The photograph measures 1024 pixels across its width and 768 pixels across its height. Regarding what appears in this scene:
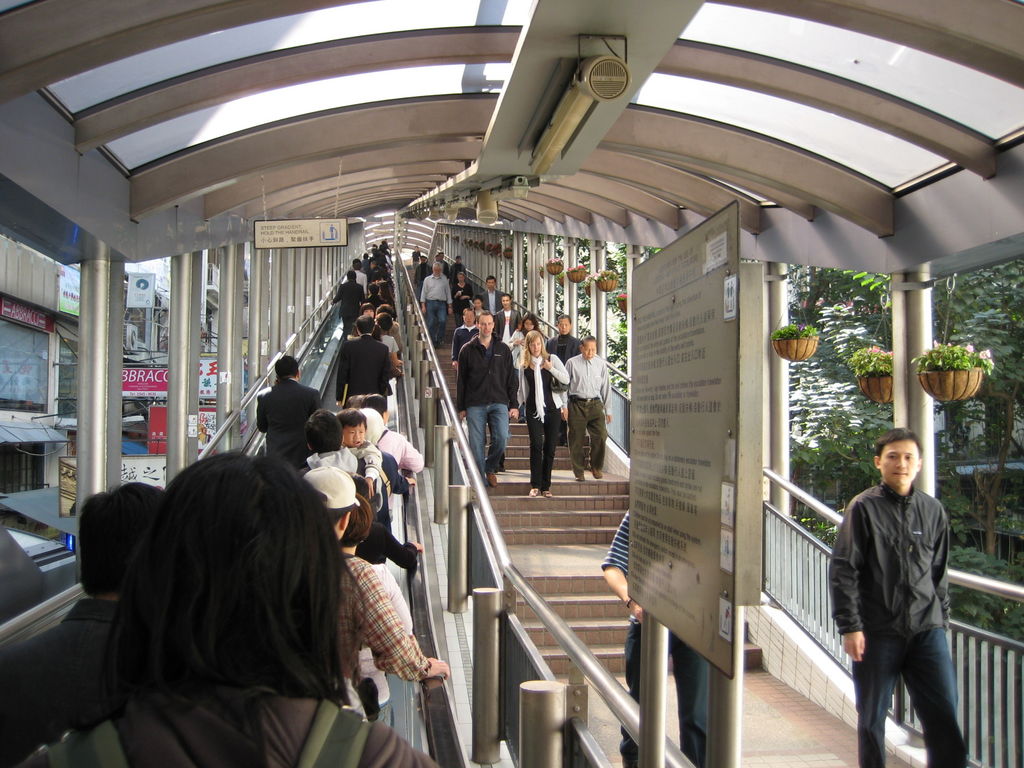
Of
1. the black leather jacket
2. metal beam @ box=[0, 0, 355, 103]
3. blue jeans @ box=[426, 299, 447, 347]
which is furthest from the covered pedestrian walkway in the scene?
blue jeans @ box=[426, 299, 447, 347]

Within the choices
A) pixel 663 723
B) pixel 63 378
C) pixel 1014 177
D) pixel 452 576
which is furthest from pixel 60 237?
pixel 1014 177

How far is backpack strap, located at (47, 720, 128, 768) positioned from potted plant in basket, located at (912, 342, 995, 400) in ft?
20.8

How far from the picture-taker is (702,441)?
1.77 meters

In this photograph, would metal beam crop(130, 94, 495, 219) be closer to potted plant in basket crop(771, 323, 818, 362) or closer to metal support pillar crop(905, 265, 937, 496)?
potted plant in basket crop(771, 323, 818, 362)

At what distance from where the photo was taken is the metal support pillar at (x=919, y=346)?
7457 millimetres

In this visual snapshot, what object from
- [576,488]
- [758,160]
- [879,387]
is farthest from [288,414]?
[879,387]

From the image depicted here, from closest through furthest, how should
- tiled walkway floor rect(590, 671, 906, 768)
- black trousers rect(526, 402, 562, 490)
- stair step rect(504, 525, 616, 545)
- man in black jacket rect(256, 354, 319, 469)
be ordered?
1. tiled walkway floor rect(590, 671, 906, 768)
2. man in black jacket rect(256, 354, 319, 469)
3. stair step rect(504, 525, 616, 545)
4. black trousers rect(526, 402, 562, 490)

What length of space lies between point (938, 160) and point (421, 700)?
5.15 meters

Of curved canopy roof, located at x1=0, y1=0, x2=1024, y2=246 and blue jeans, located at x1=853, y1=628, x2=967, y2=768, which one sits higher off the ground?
curved canopy roof, located at x1=0, y1=0, x2=1024, y2=246

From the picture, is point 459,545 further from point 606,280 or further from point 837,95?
point 606,280

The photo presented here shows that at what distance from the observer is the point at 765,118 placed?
25.0ft

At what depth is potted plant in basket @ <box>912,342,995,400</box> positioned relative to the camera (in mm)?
6469

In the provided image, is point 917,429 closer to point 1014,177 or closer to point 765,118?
point 1014,177

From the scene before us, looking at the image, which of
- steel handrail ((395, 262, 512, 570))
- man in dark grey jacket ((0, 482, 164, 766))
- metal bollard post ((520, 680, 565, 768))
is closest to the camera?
man in dark grey jacket ((0, 482, 164, 766))
